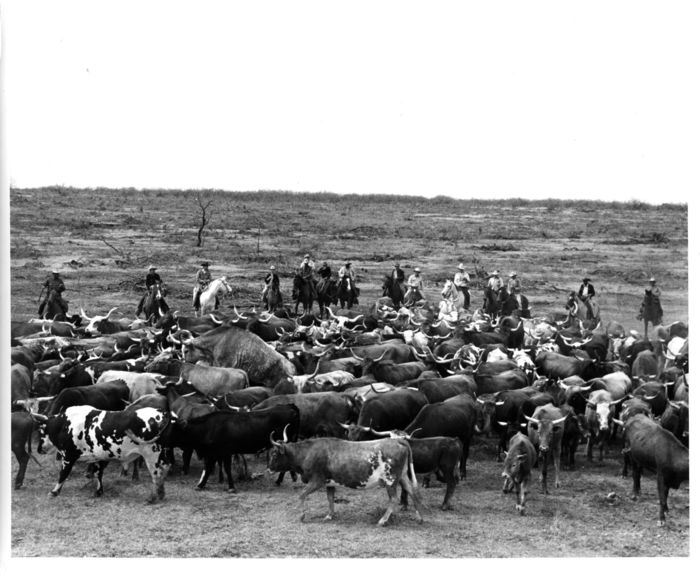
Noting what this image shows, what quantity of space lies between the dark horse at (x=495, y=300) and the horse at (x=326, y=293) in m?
4.98

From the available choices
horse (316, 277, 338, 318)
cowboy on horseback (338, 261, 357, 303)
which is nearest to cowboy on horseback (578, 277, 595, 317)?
cowboy on horseback (338, 261, 357, 303)

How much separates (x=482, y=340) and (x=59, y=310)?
1215cm

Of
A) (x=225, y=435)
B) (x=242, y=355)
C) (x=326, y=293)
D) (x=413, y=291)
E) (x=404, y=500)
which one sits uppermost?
(x=413, y=291)

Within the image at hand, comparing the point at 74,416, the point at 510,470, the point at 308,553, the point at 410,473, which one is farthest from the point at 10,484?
the point at 510,470

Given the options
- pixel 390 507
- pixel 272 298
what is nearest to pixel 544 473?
pixel 390 507

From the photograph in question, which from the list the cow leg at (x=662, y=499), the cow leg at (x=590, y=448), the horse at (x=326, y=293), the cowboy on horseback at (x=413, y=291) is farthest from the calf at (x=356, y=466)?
the cowboy on horseback at (x=413, y=291)

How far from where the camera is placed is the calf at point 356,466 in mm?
13844

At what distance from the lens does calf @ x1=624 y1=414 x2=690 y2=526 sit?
14.1 m

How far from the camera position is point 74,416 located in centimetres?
1502

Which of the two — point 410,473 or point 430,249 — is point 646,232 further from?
point 410,473

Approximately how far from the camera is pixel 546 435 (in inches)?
610

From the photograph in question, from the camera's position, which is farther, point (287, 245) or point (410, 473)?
point (287, 245)

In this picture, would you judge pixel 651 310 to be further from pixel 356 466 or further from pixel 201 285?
pixel 356 466

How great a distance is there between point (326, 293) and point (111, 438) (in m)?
17.5
